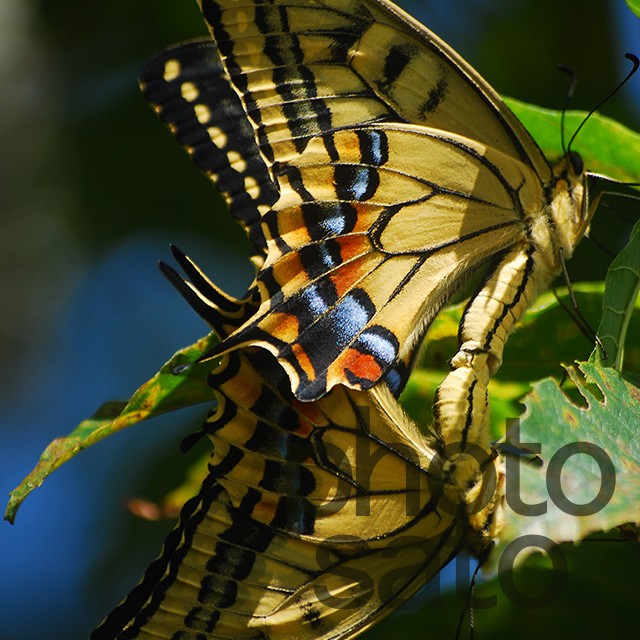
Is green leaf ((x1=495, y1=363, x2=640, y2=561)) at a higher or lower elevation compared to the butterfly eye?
lower

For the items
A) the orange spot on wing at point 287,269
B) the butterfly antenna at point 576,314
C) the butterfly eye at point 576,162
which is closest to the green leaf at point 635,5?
the butterfly eye at point 576,162

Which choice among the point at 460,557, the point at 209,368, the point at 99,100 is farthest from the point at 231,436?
the point at 99,100

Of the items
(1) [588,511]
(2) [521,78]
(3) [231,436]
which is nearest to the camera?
(1) [588,511]

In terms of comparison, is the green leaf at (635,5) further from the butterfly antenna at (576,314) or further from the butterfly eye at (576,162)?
the butterfly antenna at (576,314)

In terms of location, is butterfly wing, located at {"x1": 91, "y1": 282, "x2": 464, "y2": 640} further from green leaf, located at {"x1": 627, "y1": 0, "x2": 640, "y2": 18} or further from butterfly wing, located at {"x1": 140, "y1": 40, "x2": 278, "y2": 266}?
green leaf, located at {"x1": 627, "y1": 0, "x2": 640, "y2": 18}

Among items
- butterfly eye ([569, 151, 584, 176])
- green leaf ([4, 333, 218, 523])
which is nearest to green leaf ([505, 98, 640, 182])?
butterfly eye ([569, 151, 584, 176])

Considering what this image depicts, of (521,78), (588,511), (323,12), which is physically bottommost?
(588,511)

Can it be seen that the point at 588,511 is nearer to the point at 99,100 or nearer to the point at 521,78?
the point at 521,78
